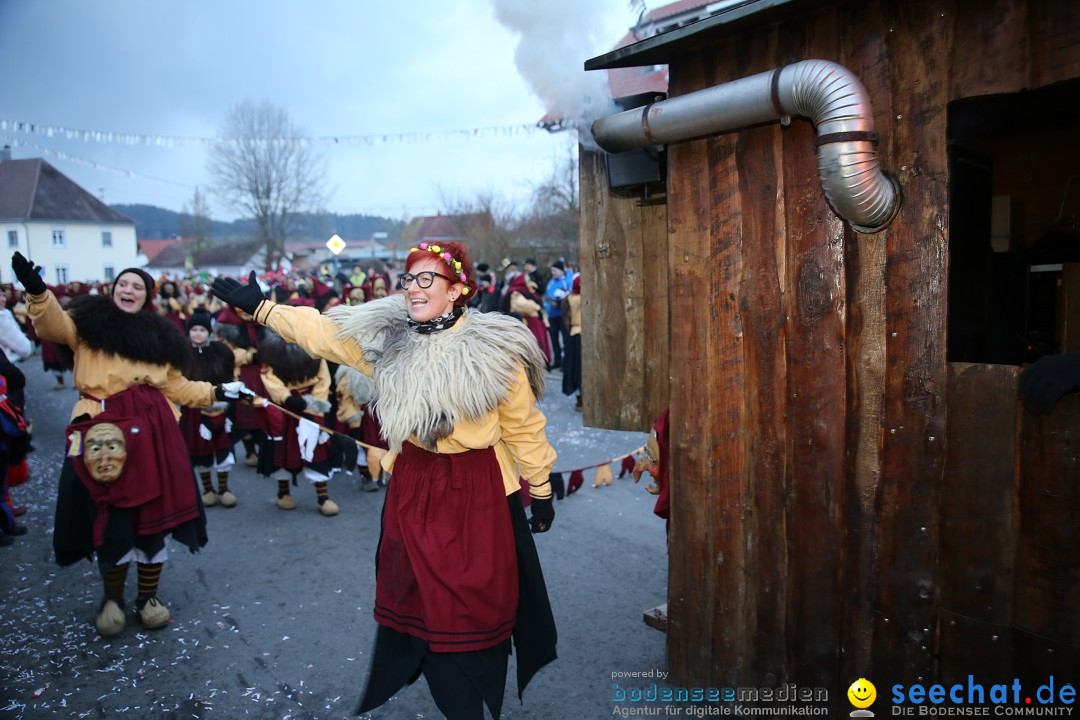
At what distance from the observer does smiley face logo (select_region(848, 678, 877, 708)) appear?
2.83m

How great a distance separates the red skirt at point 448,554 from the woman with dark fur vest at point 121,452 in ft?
6.83

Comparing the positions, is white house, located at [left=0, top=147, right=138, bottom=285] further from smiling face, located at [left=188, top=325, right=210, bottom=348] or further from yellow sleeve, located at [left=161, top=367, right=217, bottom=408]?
yellow sleeve, located at [left=161, top=367, right=217, bottom=408]

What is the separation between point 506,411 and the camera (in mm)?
3074

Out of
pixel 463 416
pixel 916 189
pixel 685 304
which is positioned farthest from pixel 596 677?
pixel 916 189

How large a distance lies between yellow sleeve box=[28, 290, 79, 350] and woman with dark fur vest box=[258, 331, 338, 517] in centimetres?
221

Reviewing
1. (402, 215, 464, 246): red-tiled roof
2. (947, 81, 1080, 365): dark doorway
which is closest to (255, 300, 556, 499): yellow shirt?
(947, 81, 1080, 365): dark doorway

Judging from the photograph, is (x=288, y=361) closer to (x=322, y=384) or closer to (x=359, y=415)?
(x=322, y=384)

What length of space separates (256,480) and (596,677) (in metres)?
5.45

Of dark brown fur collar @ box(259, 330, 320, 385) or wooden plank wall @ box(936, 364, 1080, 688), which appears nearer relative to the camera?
wooden plank wall @ box(936, 364, 1080, 688)

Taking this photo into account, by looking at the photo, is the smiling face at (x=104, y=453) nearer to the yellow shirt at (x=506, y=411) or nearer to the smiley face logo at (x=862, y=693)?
the yellow shirt at (x=506, y=411)

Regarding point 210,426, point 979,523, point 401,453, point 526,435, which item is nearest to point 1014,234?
point 979,523

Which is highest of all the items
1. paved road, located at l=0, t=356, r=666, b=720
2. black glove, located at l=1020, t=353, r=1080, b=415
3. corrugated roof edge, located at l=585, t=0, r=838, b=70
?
corrugated roof edge, located at l=585, t=0, r=838, b=70

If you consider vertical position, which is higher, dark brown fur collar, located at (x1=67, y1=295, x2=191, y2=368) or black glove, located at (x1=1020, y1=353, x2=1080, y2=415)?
dark brown fur collar, located at (x1=67, y1=295, x2=191, y2=368)

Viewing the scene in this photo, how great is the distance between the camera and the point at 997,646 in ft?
8.25
